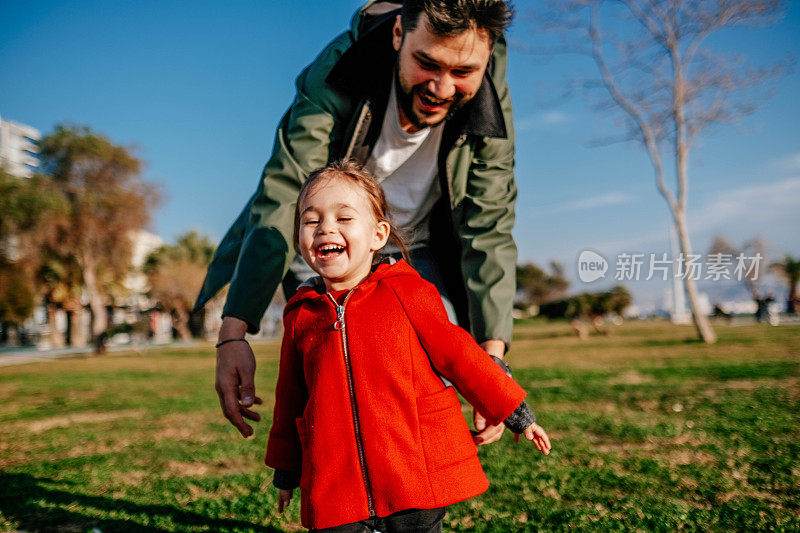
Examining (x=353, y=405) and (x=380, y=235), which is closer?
(x=353, y=405)

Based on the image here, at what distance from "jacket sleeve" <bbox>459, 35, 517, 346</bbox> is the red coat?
456 mm

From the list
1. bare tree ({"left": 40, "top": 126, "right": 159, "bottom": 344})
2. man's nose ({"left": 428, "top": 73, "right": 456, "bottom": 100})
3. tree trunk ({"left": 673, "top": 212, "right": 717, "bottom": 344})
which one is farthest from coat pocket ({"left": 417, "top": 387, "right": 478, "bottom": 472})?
bare tree ({"left": 40, "top": 126, "right": 159, "bottom": 344})

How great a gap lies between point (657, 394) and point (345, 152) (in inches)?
245

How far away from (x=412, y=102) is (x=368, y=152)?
11.6 inches

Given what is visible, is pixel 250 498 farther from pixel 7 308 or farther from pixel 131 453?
pixel 7 308

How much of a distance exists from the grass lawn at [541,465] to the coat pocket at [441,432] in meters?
1.42

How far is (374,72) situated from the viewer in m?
2.18

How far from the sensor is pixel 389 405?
1580 mm

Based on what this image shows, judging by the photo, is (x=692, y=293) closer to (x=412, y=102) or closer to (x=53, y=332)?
(x=412, y=102)

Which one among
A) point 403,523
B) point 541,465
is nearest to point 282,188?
point 403,523

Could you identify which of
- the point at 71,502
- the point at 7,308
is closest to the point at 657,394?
the point at 71,502

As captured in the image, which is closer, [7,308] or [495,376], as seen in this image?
[495,376]

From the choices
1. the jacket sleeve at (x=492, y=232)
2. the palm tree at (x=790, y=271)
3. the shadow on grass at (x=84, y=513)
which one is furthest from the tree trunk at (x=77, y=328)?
the palm tree at (x=790, y=271)

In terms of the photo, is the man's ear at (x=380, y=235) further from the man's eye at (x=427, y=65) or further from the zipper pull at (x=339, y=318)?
the man's eye at (x=427, y=65)
